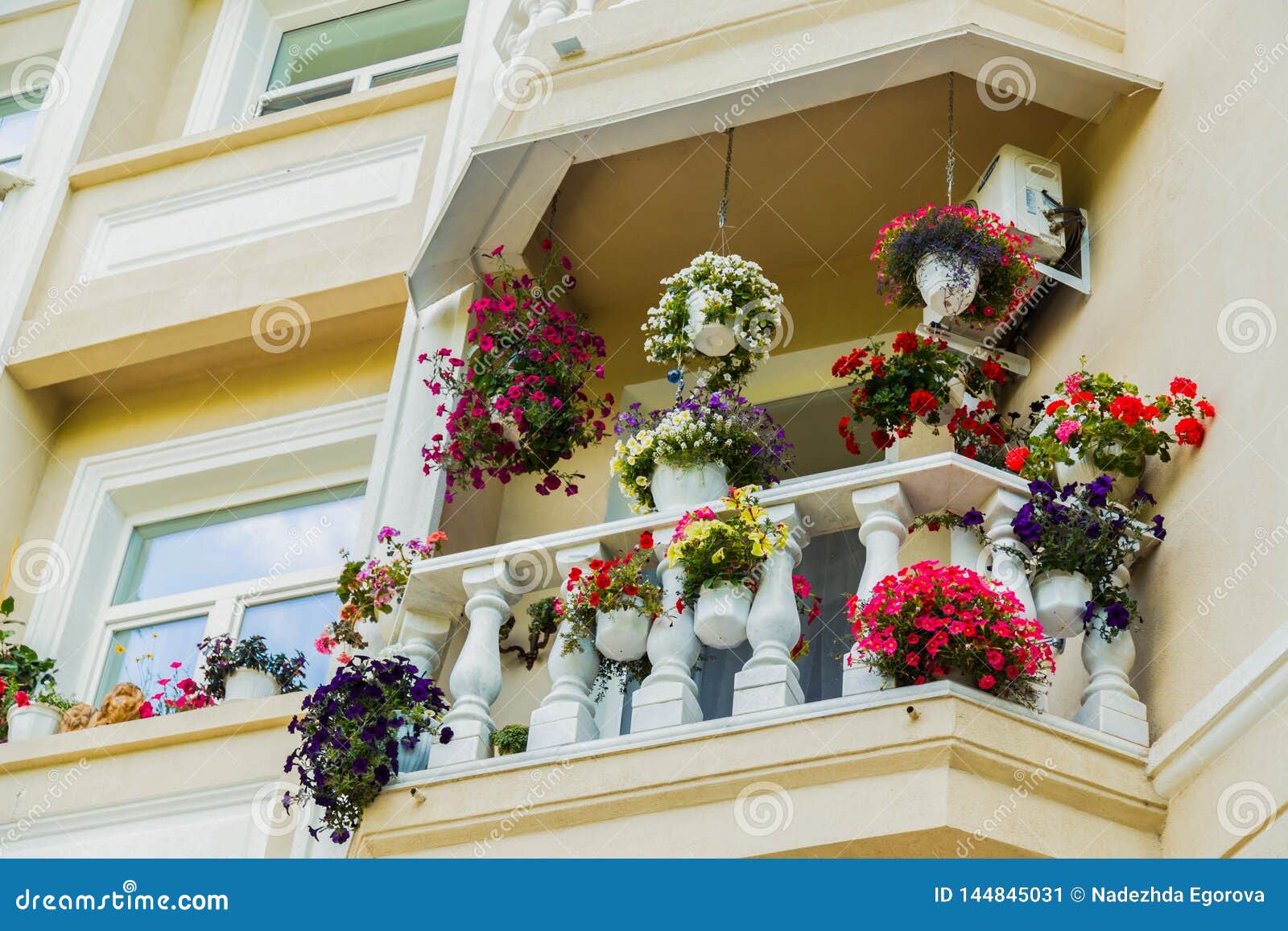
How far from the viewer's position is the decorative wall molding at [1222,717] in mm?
5121

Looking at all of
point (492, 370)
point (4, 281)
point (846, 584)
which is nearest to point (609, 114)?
point (492, 370)

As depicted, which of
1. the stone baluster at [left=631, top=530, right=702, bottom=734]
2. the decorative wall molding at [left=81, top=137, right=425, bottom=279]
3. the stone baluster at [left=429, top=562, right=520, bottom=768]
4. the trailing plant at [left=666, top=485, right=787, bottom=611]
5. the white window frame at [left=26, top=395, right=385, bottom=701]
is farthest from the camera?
the decorative wall molding at [left=81, top=137, right=425, bottom=279]

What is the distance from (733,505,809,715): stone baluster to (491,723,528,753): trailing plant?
3.53 ft

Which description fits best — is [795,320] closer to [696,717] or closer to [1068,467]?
[1068,467]

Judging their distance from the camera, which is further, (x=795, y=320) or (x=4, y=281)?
(x=4, y=281)

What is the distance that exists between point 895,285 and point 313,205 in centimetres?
354

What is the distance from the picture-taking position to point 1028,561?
603 cm

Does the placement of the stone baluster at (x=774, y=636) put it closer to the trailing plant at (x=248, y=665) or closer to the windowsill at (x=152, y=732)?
the windowsill at (x=152, y=732)

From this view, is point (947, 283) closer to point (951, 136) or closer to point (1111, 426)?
point (951, 136)

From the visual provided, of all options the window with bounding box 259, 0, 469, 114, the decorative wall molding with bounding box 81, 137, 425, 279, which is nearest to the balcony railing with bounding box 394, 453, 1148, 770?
the decorative wall molding with bounding box 81, 137, 425, 279

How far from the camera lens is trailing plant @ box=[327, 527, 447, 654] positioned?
280 inches

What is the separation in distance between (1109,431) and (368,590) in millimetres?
3007

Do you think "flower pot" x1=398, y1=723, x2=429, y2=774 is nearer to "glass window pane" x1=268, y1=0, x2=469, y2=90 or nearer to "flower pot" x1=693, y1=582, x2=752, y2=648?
"flower pot" x1=693, y1=582, x2=752, y2=648

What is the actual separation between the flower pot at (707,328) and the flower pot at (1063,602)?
189 centimetres
